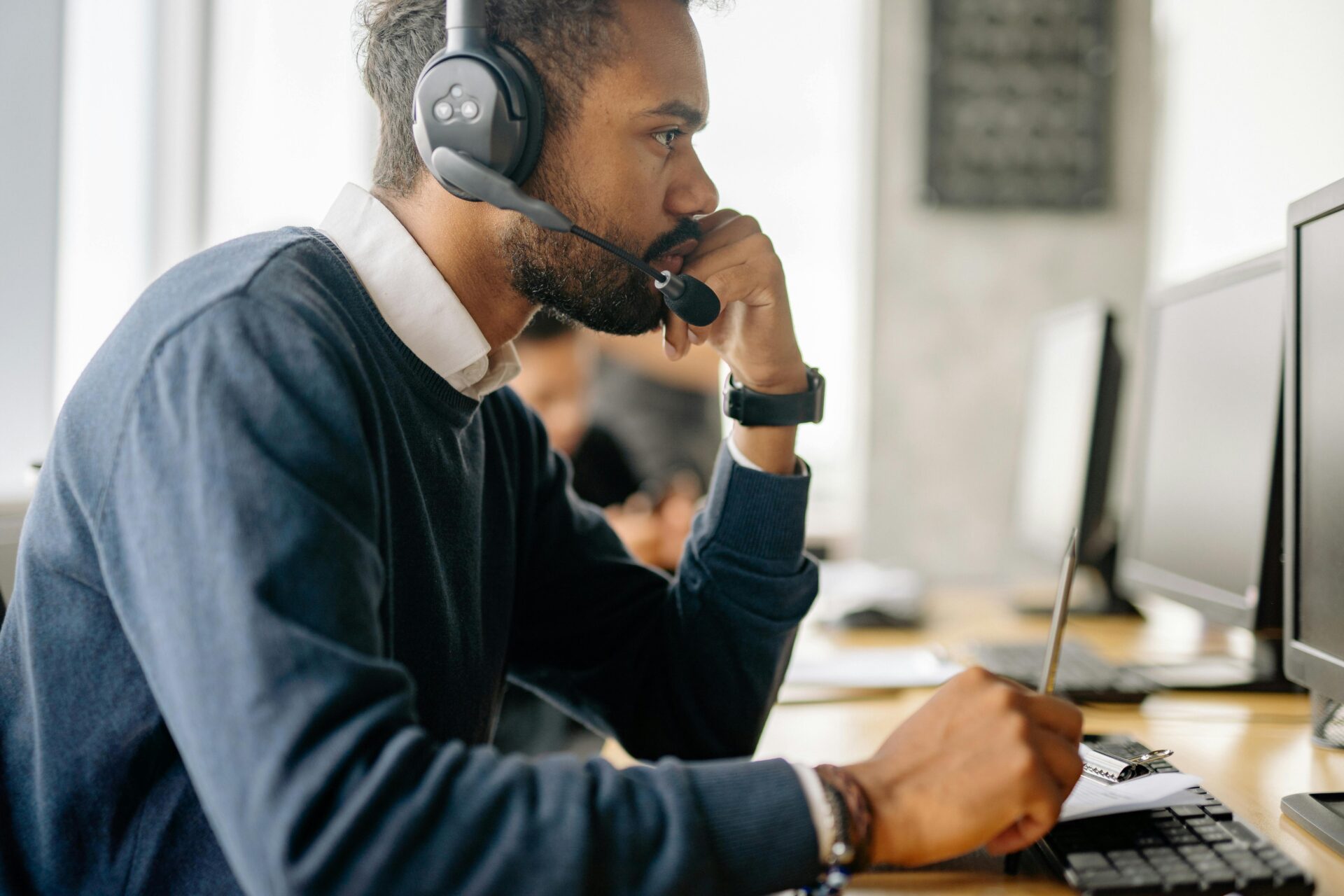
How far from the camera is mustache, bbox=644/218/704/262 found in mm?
936

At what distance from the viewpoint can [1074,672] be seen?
3.87ft

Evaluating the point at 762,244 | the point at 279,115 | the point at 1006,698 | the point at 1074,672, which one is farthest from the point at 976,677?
the point at 279,115

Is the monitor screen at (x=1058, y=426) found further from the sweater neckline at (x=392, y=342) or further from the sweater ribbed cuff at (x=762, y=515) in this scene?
the sweater neckline at (x=392, y=342)

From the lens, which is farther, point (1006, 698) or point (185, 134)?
point (185, 134)

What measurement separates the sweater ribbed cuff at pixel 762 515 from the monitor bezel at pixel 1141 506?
53 centimetres

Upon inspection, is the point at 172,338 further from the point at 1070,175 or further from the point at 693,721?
the point at 1070,175

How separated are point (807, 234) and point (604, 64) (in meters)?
2.12

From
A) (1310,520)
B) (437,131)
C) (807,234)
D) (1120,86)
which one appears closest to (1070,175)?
(1120,86)

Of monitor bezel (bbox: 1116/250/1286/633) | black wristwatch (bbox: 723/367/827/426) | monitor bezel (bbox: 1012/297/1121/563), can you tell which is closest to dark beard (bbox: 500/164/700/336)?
black wristwatch (bbox: 723/367/827/426)

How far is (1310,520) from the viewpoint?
32.2 inches

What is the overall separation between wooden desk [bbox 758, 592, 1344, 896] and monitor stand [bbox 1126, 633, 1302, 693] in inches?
0.5

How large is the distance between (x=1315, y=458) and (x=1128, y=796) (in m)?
0.34

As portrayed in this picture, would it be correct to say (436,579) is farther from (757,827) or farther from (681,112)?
(681,112)

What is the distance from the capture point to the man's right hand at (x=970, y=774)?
572mm
